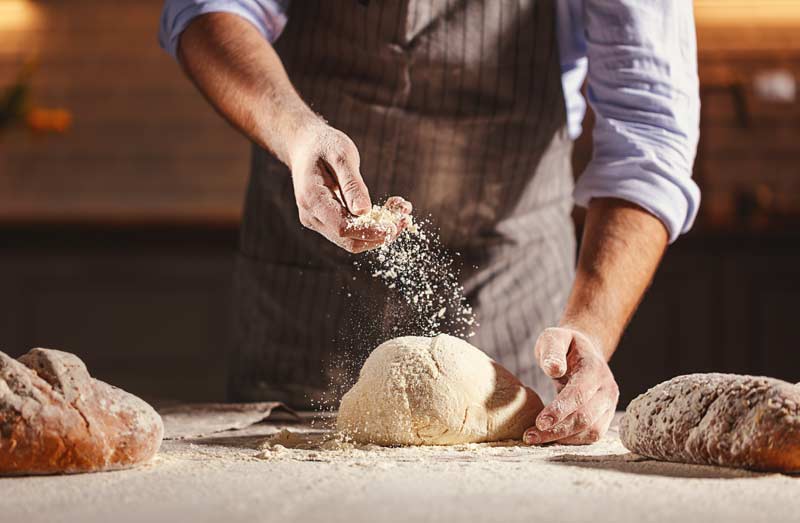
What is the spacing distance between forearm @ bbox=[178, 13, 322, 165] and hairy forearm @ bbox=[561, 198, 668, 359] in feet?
1.62

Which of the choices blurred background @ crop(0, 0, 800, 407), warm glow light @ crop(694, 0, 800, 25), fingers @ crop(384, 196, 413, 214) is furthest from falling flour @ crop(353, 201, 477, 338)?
warm glow light @ crop(694, 0, 800, 25)

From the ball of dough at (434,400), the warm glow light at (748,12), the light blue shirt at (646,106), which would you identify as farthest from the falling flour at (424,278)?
the warm glow light at (748,12)

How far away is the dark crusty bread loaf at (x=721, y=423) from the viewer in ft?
3.20

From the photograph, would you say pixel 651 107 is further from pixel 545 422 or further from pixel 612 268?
pixel 545 422

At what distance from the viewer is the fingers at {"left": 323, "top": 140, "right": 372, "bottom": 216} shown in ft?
3.88

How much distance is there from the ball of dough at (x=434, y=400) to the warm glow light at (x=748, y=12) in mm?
3932

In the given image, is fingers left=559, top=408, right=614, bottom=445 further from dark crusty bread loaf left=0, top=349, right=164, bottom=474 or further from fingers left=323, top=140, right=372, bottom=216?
dark crusty bread loaf left=0, top=349, right=164, bottom=474

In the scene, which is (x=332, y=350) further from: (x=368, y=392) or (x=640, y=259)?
(x=640, y=259)

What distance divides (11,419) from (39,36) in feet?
14.5

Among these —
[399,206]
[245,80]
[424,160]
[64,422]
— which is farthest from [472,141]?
[64,422]

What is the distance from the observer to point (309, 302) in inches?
68.3

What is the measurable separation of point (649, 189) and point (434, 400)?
1.77ft

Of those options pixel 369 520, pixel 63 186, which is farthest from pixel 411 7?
pixel 63 186

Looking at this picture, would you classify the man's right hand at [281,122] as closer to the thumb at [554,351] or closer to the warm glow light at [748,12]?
the thumb at [554,351]
